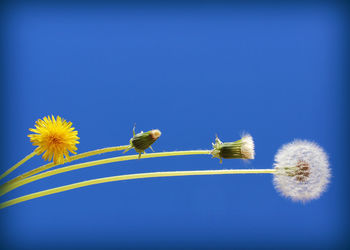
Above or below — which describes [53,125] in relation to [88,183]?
above

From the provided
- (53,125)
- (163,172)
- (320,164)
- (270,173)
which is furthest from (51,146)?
(320,164)

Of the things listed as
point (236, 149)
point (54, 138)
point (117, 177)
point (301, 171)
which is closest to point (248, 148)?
point (236, 149)

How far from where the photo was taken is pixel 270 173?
79 centimetres

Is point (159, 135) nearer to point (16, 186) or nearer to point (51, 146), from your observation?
point (51, 146)

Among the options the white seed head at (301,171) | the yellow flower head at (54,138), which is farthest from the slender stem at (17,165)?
the white seed head at (301,171)

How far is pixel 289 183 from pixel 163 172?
311 mm

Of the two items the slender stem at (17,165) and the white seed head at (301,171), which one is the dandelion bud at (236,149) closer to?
the white seed head at (301,171)

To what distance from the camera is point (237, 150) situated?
2.55 feet

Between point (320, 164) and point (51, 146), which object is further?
point (320, 164)

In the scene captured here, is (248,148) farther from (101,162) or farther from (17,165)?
(17,165)

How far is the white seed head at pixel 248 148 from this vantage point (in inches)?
30.5

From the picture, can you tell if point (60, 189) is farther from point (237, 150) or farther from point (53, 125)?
point (237, 150)

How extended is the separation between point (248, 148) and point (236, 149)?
28 mm

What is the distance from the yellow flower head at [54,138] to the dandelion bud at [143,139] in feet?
0.43
